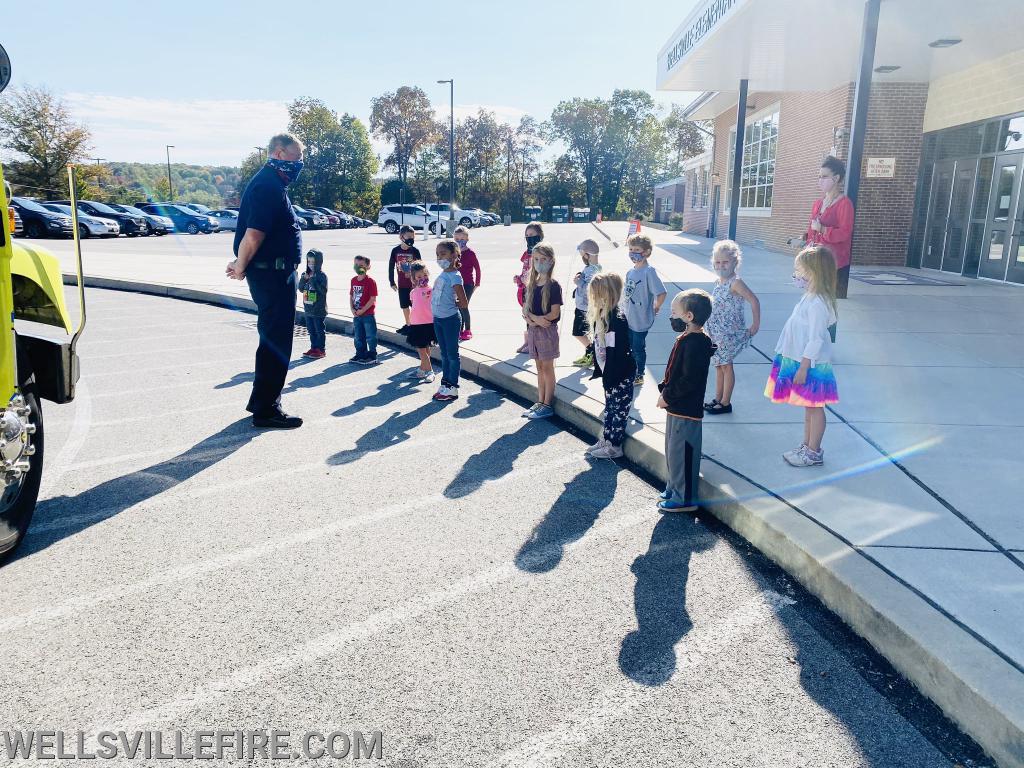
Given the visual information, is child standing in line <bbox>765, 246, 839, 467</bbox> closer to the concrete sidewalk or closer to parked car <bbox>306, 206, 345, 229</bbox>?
the concrete sidewalk

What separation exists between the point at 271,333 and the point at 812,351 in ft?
12.3

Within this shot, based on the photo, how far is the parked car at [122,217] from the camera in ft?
119

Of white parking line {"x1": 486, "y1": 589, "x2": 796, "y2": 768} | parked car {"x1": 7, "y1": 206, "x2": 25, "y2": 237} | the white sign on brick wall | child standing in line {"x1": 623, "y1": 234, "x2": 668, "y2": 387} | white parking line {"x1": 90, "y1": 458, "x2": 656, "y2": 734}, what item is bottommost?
white parking line {"x1": 90, "y1": 458, "x2": 656, "y2": 734}

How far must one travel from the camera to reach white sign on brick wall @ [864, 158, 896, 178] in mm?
15766

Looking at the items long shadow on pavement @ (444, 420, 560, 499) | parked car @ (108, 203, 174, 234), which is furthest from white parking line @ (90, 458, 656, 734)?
parked car @ (108, 203, 174, 234)

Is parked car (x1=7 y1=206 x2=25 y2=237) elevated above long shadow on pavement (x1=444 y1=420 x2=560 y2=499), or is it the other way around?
parked car (x1=7 y1=206 x2=25 y2=237)

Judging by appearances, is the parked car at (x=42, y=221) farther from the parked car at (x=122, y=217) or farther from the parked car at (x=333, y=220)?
the parked car at (x=333, y=220)

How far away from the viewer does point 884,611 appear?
2.80m

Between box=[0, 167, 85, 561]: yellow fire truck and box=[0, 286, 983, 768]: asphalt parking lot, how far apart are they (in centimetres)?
Result: 26

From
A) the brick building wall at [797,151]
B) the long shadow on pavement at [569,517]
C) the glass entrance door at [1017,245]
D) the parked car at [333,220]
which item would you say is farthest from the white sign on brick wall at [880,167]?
the parked car at [333,220]

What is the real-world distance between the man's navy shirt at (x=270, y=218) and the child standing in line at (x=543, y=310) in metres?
1.75

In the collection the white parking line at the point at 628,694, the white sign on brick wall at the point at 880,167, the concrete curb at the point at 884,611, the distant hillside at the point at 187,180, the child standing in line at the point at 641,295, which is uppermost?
the distant hillside at the point at 187,180

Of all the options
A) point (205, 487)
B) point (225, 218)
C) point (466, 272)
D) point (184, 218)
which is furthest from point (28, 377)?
point (225, 218)

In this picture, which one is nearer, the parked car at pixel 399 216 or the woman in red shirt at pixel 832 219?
the woman in red shirt at pixel 832 219
